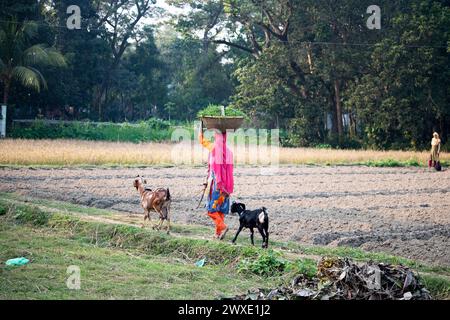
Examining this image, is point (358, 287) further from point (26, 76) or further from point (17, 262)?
point (26, 76)

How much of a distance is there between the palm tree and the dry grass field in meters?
5.39

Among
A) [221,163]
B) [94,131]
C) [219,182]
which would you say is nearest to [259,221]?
[219,182]

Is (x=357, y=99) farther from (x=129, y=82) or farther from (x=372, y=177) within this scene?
(x=129, y=82)

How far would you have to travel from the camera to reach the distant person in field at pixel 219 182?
11266 millimetres

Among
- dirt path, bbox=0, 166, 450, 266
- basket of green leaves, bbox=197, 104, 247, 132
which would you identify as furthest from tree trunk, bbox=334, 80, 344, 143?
basket of green leaves, bbox=197, 104, 247, 132

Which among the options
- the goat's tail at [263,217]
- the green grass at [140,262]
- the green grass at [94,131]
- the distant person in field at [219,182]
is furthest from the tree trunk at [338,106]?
the goat's tail at [263,217]

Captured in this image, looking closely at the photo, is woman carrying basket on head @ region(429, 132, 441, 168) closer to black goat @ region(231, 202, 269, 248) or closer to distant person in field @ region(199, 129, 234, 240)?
distant person in field @ region(199, 129, 234, 240)

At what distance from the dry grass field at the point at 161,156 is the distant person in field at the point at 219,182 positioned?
14.1 meters

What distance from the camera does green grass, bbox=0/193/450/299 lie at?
795cm

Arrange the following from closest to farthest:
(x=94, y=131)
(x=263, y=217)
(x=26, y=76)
Answer: (x=263, y=217) → (x=26, y=76) → (x=94, y=131)

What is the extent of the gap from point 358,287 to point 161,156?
66.6 feet

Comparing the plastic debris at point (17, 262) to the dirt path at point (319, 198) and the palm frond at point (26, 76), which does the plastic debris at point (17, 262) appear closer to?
the dirt path at point (319, 198)

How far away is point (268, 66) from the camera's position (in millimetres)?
38719
